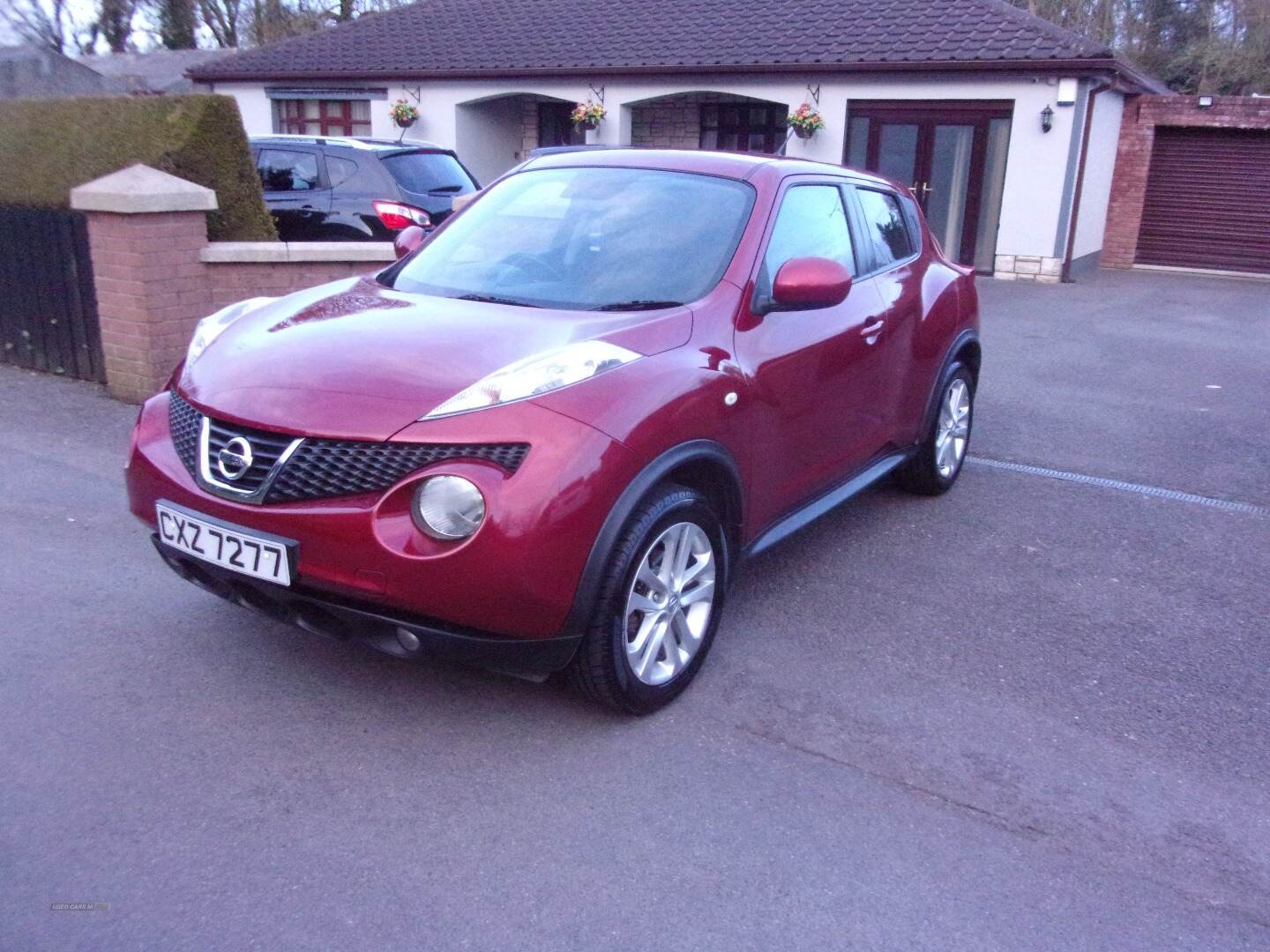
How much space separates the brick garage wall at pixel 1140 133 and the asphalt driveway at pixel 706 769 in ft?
51.0

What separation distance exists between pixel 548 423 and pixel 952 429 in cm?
353

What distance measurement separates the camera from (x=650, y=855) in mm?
3004

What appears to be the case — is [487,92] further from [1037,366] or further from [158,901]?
[158,901]

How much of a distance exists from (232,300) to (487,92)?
14.4 metres

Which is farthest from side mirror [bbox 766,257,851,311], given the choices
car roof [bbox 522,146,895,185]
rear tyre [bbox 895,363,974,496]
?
rear tyre [bbox 895,363,974,496]

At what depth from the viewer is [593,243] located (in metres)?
4.32

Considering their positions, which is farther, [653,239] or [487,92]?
[487,92]

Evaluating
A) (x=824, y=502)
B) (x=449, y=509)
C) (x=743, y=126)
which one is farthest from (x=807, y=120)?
(x=449, y=509)

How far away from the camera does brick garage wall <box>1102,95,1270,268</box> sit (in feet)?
60.0

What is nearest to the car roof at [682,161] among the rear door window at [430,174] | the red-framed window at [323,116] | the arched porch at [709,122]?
the rear door window at [430,174]

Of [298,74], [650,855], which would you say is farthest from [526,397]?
[298,74]

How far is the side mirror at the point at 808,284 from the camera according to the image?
402 cm

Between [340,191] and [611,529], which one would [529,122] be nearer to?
[340,191]

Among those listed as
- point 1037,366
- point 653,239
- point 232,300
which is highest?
point 653,239
